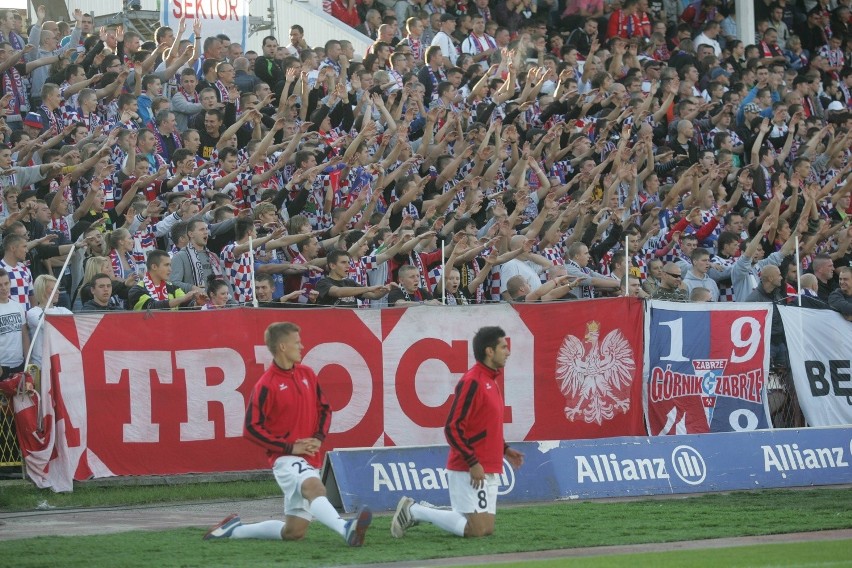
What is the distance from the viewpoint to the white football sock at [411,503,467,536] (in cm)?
1094

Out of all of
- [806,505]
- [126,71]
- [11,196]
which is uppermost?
[126,71]

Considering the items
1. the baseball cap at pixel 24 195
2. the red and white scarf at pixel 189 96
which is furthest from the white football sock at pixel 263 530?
the red and white scarf at pixel 189 96

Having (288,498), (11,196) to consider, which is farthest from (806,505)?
(11,196)

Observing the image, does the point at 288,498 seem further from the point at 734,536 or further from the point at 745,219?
the point at 745,219

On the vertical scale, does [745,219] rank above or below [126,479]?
above

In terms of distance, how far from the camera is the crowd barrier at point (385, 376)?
547 inches

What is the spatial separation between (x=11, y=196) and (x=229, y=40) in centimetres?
680

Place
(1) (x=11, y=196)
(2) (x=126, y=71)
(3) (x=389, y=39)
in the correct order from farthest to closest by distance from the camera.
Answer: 1. (3) (x=389, y=39)
2. (2) (x=126, y=71)
3. (1) (x=11, y=196)

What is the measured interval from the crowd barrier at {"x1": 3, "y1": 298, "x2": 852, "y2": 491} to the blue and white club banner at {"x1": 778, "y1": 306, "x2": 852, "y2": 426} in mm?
199

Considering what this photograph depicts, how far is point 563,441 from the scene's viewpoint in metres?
13.9

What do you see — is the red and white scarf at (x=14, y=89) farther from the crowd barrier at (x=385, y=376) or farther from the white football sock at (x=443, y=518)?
the white football sock at (x=443, y=518)

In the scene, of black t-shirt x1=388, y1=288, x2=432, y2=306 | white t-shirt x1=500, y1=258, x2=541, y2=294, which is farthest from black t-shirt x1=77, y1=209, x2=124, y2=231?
white t-shirt x1=500, y1=258, x2=541, y2=294

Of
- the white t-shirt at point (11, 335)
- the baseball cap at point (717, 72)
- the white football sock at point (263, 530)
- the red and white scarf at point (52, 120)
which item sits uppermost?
the baseball cap at point (717, 72)

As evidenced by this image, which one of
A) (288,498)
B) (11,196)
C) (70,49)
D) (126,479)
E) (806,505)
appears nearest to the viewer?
(288,498)
